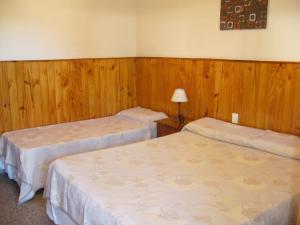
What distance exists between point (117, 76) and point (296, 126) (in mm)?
2309

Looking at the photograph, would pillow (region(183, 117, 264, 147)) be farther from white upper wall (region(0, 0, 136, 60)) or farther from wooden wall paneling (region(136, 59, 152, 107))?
white upper wall (region(0, 0, 136, 60))

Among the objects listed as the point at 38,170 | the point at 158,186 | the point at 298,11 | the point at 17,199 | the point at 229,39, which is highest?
the point at 298,11

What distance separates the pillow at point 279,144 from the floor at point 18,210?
1.82 metres

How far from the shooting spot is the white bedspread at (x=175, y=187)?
5.02ft

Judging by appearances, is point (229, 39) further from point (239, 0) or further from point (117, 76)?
point (117, 76)

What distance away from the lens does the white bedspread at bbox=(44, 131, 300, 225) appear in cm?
153

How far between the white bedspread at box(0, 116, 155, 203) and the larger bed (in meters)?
0.58

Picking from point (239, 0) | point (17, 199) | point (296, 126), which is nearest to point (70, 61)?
point (17, 199)

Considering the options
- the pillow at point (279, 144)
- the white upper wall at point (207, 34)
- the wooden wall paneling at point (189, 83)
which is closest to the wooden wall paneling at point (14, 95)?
the white upper wall at point (207, 34)

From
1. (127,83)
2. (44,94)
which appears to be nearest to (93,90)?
(127,83)

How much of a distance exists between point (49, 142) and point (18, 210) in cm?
65

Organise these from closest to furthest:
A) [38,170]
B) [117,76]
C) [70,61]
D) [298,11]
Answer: [298,11], [38,170], [70,61], [117,76]

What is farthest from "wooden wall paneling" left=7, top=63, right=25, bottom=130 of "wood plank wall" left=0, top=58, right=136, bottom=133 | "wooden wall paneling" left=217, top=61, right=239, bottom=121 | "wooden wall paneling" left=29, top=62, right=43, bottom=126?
"wooden wall paneling" left=217, top=61, right=239, bottom=121

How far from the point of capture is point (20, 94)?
332cm
